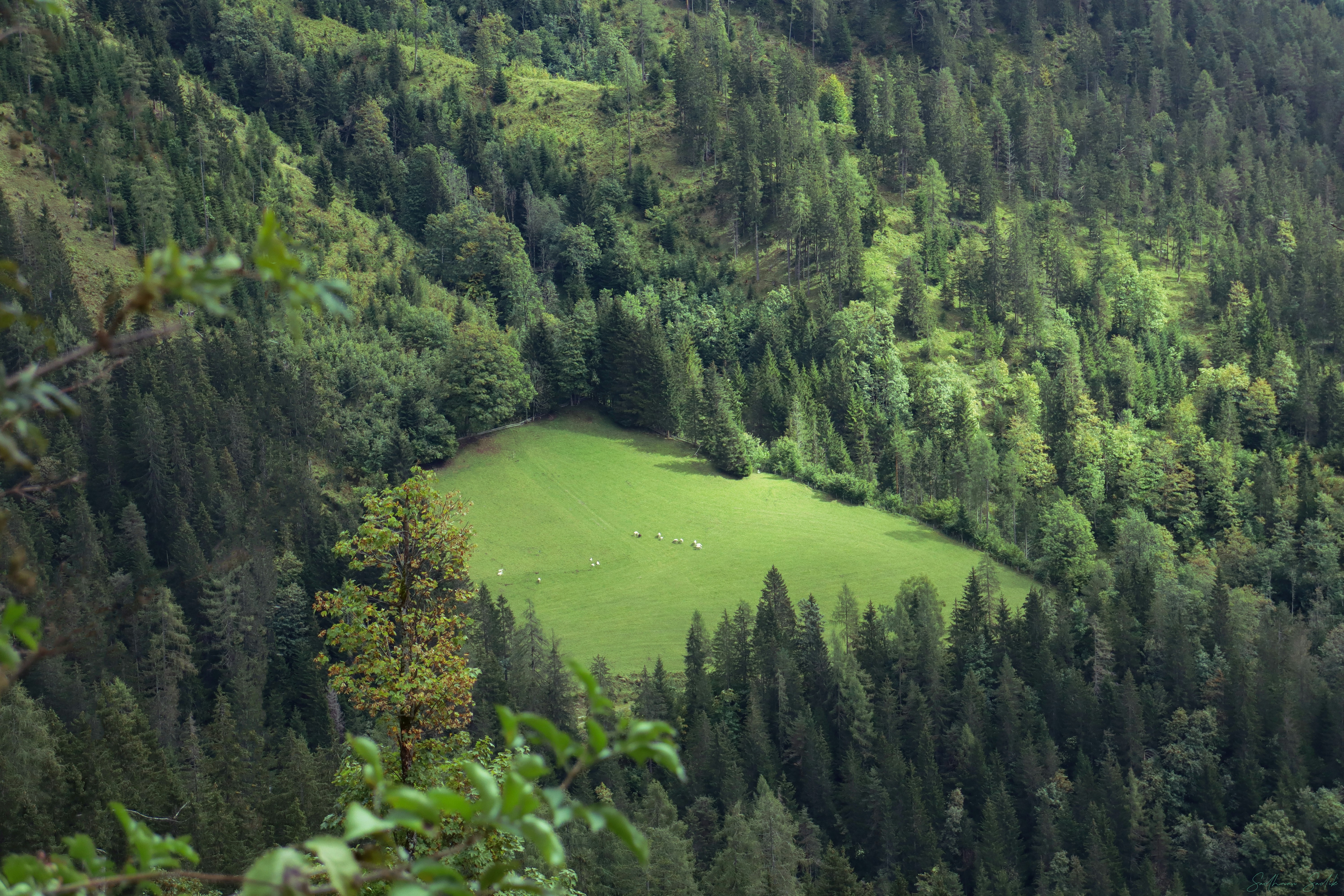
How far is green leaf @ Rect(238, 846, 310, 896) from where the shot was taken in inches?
176

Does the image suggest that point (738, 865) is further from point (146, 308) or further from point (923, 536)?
point (146, 308)

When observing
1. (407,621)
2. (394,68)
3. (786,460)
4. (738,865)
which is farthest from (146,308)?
(394,68)

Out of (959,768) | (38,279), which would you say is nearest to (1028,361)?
(959,768)

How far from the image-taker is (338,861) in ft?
14.4

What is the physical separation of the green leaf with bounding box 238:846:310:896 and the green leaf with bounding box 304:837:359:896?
0.62 feet

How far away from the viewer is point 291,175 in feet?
447

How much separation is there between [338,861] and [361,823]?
0.58 ft

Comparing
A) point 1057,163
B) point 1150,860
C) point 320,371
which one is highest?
point 1057,163

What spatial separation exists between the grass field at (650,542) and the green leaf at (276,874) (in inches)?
3137

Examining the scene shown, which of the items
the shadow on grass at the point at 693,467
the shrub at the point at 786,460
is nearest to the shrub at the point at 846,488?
the shrub at the point at 786,460

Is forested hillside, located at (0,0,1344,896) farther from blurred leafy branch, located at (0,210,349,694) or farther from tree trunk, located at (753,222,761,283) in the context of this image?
tree trunk, located at (753,222,761,283)

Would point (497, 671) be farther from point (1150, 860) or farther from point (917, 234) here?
point (917, 234)

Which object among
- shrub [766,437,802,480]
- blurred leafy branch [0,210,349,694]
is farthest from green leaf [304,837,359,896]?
shrub [766,437,802,480]

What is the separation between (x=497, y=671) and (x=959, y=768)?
103ft
